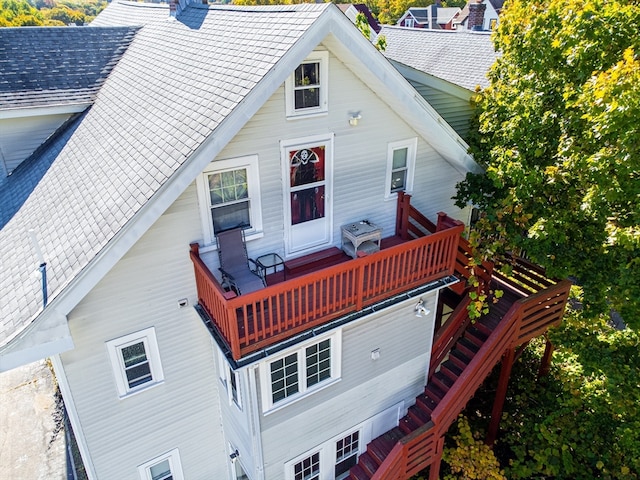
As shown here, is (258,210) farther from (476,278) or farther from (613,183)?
(613,183)

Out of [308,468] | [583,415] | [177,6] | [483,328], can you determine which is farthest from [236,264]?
[583,415]

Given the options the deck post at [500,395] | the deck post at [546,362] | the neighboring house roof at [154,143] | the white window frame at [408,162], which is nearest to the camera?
the neighboring house roof at [154,143]

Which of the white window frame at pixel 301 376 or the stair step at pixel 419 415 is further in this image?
the stair step at pixel 419 415

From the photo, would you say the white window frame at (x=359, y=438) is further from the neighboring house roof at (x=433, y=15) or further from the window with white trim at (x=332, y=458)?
the neighboring house roof at (x=433, y=15)

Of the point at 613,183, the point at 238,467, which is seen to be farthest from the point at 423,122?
the point at 238,467

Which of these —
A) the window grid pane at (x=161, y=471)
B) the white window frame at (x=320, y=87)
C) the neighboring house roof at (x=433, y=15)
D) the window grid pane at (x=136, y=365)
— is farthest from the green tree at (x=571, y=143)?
Answer: the neighboring house roof at (x=433, y=15)

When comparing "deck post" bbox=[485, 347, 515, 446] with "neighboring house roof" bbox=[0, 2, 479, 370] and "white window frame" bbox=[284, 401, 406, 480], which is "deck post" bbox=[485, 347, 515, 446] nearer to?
"white window frame" bbox=[284, 401, 406, 480]
